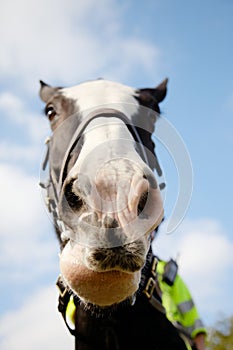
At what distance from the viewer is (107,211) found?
2.39 meters

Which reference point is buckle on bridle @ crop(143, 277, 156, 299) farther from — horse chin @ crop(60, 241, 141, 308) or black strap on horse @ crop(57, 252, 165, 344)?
horse chin @ crop(60, 241, 141, 308)

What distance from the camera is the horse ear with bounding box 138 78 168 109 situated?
4.12m

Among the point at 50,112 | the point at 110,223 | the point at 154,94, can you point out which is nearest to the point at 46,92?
the point at 50,112

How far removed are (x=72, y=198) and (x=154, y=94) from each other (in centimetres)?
230

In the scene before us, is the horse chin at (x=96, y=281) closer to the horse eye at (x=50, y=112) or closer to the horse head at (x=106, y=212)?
the horse head at (x=106, y=212)

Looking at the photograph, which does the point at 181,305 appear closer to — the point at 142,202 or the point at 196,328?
the point at 196,328

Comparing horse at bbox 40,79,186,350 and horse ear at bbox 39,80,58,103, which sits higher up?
horse ear at bbox 39,80,58,103

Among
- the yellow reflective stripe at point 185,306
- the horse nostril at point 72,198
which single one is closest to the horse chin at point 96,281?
the horse nostril at point 72,198

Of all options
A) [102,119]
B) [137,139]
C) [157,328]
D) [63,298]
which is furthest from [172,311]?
[102,119]

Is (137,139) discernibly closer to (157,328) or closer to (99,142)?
(99,142)

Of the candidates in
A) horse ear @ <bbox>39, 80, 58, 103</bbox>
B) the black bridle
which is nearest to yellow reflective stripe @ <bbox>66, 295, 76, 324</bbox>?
the black bridle

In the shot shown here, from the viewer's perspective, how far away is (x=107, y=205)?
2412 mm

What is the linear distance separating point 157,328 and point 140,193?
5.58 ft

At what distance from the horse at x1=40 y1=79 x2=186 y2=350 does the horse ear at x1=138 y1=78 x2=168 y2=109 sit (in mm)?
23
